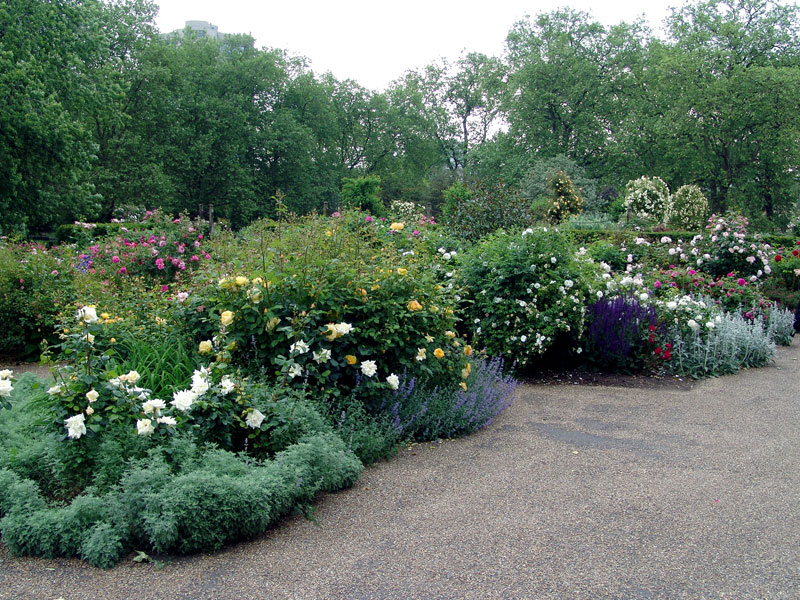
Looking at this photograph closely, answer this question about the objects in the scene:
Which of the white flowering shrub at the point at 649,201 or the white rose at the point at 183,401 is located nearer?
the white rose at the point at 183,401

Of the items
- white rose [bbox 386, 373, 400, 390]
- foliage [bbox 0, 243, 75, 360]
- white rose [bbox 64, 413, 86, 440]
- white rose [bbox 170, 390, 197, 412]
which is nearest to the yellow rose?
white rose [bbox 386, 373, 400, 390]

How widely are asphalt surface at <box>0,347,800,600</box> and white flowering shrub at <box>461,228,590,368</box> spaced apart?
152 centimetres

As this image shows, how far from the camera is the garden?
2.68m

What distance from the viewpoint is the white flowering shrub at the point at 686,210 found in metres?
18.8

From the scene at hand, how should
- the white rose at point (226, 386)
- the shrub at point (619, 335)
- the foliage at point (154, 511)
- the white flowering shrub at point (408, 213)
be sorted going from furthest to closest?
the white flowering shrub at point (408, 213), the shrub at point (619, 335), the white rose at point (226, 386), the foliage at point (154, 511)

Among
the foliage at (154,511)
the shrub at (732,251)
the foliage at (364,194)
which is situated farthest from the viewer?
the foliage at (364,194)

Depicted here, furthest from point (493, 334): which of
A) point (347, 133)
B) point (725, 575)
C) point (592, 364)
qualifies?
point (347, 133)

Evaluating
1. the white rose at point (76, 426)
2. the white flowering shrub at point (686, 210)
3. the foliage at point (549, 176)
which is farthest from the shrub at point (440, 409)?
the foliage at point (549, 176)

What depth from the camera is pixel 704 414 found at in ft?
16.3

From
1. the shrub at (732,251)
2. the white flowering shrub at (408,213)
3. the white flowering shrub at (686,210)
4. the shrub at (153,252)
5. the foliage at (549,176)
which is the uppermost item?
the foliage at (549,176)

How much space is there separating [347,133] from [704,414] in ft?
118

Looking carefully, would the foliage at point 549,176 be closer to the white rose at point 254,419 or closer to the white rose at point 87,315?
the white rose at point 254,419

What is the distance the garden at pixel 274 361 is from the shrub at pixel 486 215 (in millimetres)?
1203

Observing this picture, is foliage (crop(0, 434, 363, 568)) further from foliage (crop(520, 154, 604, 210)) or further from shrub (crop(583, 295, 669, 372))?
foliage (crop(520, 154, 604, 210))
